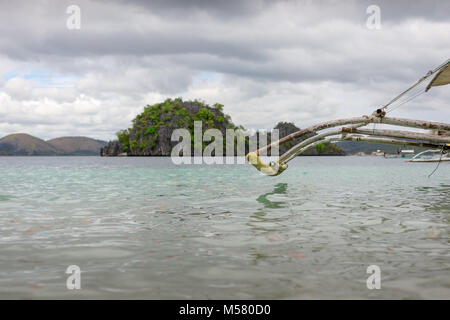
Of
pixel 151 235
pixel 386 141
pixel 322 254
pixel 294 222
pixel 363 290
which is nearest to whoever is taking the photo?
pixel 363 290

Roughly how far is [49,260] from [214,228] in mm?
3027

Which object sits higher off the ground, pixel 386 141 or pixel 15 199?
pixel 386 141

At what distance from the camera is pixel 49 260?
510cm

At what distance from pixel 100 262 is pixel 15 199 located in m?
8.61

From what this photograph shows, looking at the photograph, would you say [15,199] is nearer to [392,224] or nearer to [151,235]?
[151,235]

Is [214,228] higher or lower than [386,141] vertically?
lower

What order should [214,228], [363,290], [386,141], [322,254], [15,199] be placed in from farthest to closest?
[386,141] → [15,199] → [214,228] → [322,254] → [363,290]

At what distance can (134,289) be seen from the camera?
4.00 meters

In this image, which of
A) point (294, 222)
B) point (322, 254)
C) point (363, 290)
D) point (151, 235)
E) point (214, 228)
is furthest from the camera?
point (294, 222)

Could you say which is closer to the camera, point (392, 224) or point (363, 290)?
point (363, 290)
